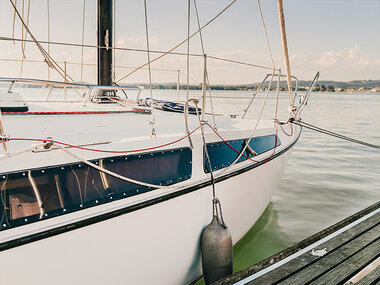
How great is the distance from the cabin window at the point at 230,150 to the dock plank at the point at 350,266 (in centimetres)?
165

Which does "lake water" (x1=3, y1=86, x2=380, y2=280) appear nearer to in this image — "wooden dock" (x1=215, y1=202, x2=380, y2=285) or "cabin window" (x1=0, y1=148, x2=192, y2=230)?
"wooden dock" (x1=215, y1=202, x2=380, y2=285)

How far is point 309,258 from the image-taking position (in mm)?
3664

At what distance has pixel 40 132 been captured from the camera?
3.25 metres

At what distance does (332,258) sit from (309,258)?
27cm

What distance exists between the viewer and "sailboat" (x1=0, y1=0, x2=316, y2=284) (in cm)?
242

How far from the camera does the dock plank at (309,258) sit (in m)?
3.30

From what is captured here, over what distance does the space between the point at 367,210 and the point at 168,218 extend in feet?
11.8

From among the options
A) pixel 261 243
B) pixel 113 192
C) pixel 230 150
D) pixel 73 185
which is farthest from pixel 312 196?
pixel 73 185

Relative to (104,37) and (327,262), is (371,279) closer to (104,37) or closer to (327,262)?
(327,262)

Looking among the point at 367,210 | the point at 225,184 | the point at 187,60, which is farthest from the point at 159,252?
the point at 367,210

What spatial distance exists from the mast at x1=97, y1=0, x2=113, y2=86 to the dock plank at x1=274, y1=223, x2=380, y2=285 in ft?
13.8

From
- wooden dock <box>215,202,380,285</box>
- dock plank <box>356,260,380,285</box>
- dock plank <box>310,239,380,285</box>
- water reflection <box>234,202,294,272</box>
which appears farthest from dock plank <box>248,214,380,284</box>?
water reflection <box>234,202,294,272</box>

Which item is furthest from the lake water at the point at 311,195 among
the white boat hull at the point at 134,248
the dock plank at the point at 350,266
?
the dock plank at the point at 350,266

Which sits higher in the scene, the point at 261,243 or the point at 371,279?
the point at 371,279
